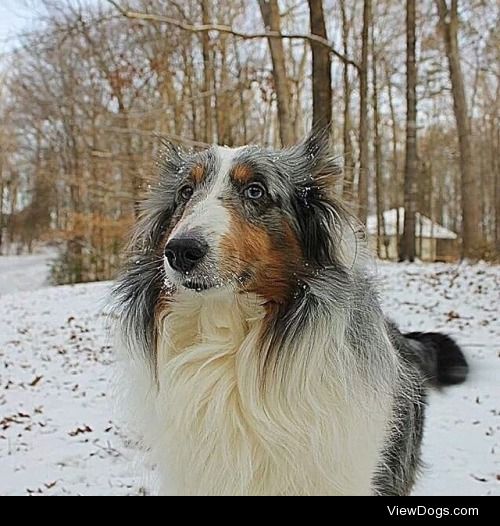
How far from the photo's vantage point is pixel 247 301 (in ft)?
7.72

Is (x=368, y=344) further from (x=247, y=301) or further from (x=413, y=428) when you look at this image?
(x=413, y=428)

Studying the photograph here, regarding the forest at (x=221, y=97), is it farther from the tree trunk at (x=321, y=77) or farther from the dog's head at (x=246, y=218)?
the dog's head at (x=246, y=218)

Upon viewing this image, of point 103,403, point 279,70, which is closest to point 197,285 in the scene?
point 103,403

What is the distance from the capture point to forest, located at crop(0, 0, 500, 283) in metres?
10.4

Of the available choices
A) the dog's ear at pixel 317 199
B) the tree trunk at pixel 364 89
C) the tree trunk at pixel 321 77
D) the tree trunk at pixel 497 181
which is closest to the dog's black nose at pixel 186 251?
the dog's ear at pixel 317 199

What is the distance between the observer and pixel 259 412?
230cm

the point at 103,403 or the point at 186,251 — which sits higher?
the point at 186,251

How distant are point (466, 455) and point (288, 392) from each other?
2324mm

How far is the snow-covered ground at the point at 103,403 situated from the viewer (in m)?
3.86

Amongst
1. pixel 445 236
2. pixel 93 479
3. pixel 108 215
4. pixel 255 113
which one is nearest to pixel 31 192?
pixel 108 215

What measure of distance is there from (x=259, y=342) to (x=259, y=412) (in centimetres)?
27

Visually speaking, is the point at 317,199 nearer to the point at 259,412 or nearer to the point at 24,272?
the point at 259,412

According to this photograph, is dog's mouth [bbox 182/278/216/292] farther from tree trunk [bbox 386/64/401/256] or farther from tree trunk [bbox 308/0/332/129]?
tree trunk [bbox 386/64/401/256]

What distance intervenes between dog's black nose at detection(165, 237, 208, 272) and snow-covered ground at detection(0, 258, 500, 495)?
1259 mm
